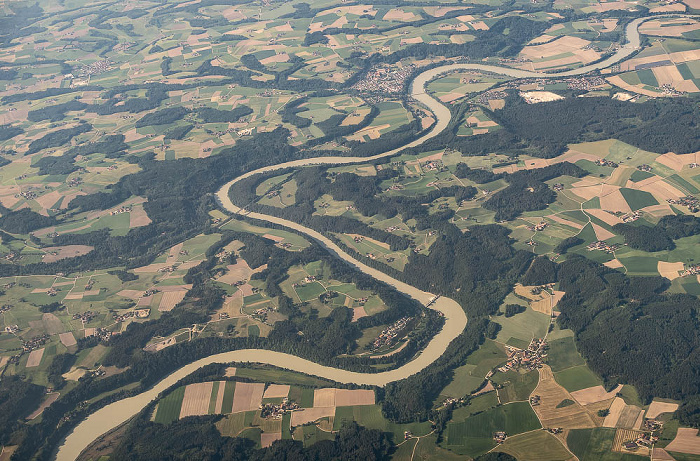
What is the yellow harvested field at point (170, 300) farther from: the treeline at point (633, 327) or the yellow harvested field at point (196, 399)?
the treeline at point (633, 327)

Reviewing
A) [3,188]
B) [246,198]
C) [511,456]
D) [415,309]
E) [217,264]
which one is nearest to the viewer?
[511,456]

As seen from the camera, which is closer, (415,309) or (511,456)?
(511,456)

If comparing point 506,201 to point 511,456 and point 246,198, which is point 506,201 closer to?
point 246,198

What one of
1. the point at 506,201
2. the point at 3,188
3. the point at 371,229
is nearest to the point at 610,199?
the point at 506,201

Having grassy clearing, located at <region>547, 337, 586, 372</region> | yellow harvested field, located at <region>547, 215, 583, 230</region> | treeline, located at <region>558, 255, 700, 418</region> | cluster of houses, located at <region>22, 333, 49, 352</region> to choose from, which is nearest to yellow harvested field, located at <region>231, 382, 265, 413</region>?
cluster of houses, located at <region>22, 333, 49, 352</region>

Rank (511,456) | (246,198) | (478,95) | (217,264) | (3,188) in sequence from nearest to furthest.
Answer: (511,456) → (217,264) → (246,198) → (3,188) → (478,95)

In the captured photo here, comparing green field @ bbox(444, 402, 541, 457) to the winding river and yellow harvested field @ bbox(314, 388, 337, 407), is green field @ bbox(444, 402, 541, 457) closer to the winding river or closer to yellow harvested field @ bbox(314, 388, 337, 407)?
the winding river
